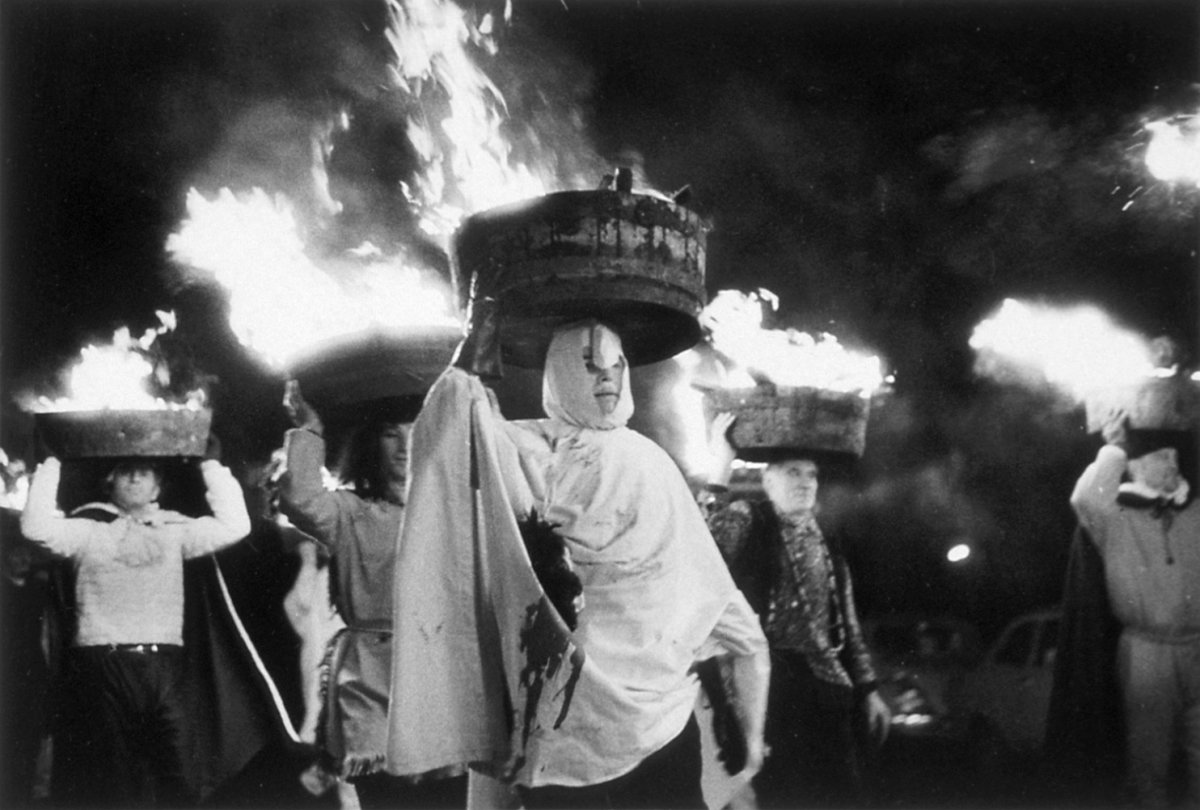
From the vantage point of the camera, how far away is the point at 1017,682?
611 cm

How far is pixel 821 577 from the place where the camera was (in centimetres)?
515

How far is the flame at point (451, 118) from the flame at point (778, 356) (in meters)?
1.15

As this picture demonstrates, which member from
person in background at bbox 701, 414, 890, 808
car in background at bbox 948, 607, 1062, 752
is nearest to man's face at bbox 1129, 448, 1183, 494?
car in background at bbox 948, 607, 1062, 752

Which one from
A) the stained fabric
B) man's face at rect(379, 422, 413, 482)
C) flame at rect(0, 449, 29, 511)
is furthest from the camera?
flame at rect(0, 449, 29, 511)

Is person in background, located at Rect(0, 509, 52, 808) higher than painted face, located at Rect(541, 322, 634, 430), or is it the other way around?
painted face, located at Rect(541, 322, 634, 430)

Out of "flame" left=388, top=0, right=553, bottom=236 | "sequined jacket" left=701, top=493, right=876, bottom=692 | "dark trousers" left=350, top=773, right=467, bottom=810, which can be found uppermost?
"flame" left=388, top=0, right=553, bottom=236

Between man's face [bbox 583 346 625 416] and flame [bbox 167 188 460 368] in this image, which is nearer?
man's face [bbox 583 346 625 416]

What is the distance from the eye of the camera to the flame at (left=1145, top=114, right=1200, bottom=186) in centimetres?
570

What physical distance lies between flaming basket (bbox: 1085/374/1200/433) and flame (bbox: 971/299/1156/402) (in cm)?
7

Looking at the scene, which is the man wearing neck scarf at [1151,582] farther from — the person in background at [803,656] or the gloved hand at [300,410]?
the gloved hand at [300,410]

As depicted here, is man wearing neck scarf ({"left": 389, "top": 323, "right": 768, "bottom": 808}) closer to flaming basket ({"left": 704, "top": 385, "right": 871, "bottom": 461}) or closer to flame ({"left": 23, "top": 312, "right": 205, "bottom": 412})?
flaming basket ({"left": 704, "top": 385, "right": 871, "bottom": 461})

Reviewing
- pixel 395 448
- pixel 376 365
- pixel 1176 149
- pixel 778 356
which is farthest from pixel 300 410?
pixel 1176 149

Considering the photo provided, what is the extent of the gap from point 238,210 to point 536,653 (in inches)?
131

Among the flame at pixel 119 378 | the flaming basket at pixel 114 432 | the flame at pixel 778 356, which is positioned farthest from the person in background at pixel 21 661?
the flame at pixel 778 356
